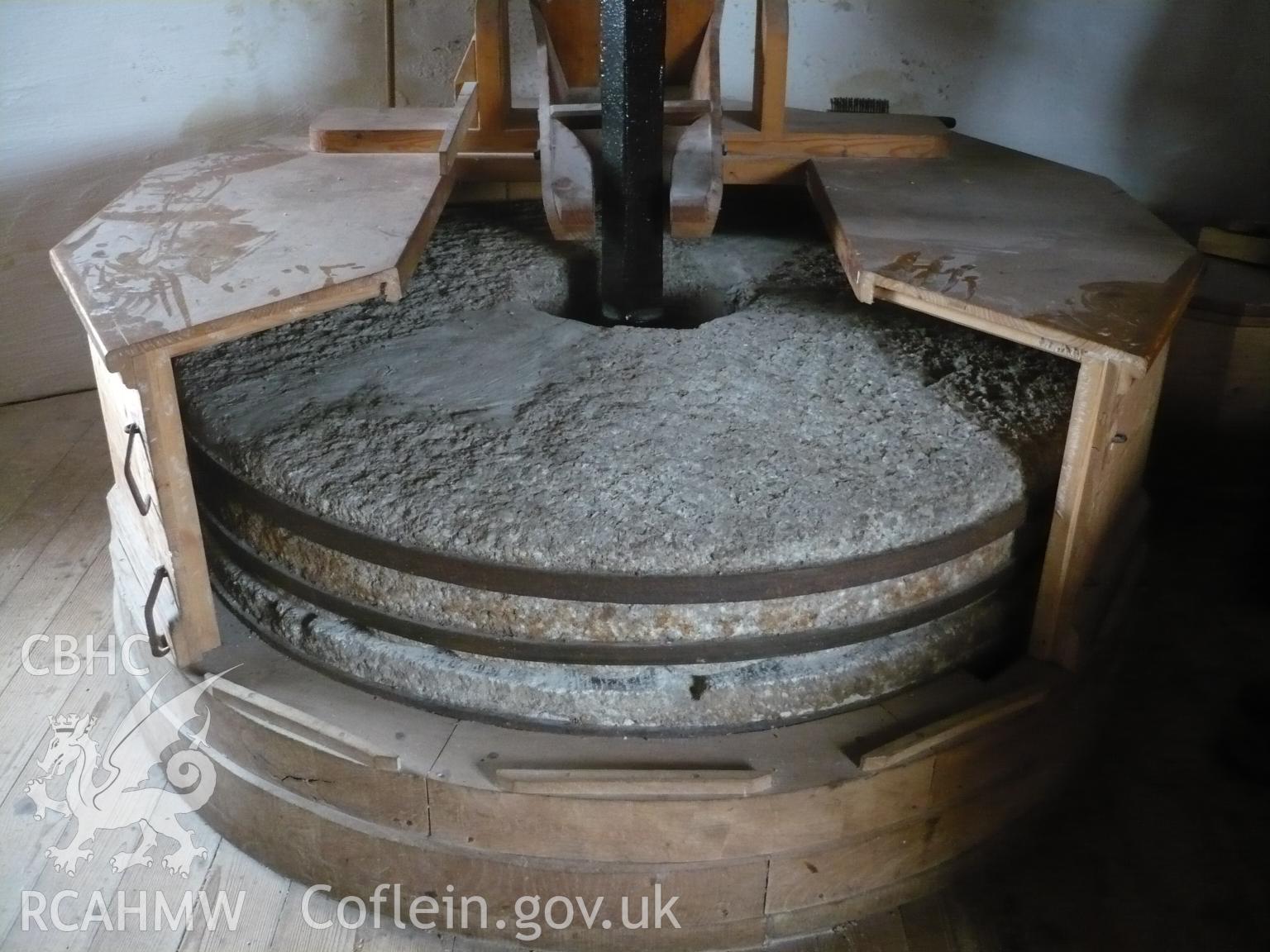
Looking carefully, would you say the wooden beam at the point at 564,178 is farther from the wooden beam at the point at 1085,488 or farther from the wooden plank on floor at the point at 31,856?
the wooden plank on floor at the point at 31,856

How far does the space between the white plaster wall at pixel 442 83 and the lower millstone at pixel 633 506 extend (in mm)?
1312

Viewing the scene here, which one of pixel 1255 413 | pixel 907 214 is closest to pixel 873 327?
pixel 907 214

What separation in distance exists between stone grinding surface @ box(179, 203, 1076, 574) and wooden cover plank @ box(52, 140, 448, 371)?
0.76 feet

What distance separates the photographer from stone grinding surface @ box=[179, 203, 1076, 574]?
5.72ft

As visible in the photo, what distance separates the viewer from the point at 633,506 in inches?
69.6

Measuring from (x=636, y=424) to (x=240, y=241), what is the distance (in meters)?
0.69

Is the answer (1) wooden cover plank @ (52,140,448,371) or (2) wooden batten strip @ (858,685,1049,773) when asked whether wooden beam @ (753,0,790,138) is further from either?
(2) wooden batten strip @ (858,685,1049,773)

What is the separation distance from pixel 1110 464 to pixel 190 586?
54.3 inches

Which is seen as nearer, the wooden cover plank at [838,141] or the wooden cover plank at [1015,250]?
the wooden cover plank at [1015,250]

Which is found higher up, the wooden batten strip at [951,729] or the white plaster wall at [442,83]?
the white plaster wall at [442,83]

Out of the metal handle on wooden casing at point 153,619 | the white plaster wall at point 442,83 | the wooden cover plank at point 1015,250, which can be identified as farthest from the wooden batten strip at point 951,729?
the white plaster wall at point 442,83

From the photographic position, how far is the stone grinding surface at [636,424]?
5.72 ft

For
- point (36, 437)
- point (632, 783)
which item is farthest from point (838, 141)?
point (36, 437)

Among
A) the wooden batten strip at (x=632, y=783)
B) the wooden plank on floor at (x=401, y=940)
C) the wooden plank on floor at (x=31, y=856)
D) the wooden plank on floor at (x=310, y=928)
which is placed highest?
the wooden batten strip at (x=632, y=783)
